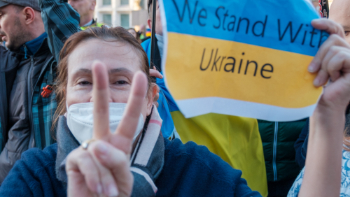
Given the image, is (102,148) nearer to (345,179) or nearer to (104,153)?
(104,153)

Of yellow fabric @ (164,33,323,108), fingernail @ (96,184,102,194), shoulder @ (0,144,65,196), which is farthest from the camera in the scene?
shoulder @ (0,144,65,196)

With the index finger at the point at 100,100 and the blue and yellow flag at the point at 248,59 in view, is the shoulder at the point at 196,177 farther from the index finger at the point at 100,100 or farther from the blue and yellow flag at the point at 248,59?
the index finger at the point at 100,100

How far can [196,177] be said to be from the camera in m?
1.14

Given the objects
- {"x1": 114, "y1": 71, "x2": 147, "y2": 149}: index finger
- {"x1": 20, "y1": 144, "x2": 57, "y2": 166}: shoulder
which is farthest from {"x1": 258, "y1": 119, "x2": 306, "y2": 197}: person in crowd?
{"x1": 114, "y1": 71, "x2": 147, "y2": 149}: index finger

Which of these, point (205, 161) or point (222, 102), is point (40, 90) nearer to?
point (205, 161)

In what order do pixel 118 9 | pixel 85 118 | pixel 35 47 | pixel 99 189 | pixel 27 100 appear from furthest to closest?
pixel 118 9 → pixel 35 47 → pixel 27 100 → pixel 85 118 → pixel 99 189

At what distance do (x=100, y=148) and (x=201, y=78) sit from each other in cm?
32

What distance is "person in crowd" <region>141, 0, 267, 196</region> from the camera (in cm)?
166

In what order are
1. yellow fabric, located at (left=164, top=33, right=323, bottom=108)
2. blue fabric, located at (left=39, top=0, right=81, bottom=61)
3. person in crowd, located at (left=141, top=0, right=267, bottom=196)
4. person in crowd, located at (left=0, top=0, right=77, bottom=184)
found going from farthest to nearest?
person in crowd, located at (left=0, top=0, right=77, bottom=184)
blue fabric, located at (left=39, top=0, right=81, bottom=61)
person in crowd, located at (left=141, top=0, right=267, bottom=196)
yellow fabric, located at (left=164, top=33, right=323, bottom=108)

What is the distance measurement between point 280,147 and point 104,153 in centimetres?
173

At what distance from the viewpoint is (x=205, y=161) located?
46.3 inches

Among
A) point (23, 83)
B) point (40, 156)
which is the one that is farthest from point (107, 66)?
point (23, 83)

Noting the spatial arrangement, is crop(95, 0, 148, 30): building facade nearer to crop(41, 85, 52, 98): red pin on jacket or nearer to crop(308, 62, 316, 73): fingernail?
crop(41, 85, 52, 98): red pin on jacket

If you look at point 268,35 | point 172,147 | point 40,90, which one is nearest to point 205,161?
point 172,147
